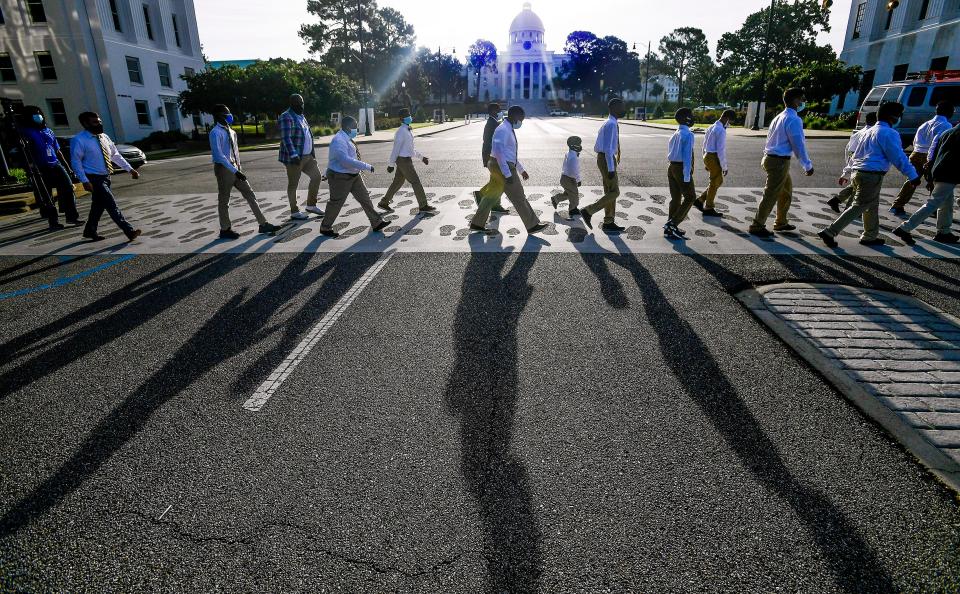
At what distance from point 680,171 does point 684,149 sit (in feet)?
0.99

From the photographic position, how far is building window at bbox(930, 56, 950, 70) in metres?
35.7

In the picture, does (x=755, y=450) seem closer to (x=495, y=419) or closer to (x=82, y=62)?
(x=495, y=419)

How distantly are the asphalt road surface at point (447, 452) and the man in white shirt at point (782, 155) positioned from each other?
2395 mm

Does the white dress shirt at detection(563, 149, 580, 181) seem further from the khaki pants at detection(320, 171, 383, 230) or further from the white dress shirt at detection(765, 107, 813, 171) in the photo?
the khaki pants at detection(320, 171, 383, 230)

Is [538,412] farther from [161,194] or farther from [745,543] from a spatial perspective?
[161,194]

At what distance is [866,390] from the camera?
140 inches

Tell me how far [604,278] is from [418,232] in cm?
345

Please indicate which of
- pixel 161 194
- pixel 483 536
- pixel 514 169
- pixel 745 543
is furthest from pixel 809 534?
pixel 161 194

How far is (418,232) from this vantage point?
8.36 m

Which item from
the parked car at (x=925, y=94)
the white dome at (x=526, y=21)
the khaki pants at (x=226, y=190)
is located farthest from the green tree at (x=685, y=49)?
the khaki pants at (x=226, y=190)

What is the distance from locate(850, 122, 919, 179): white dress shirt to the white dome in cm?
14333

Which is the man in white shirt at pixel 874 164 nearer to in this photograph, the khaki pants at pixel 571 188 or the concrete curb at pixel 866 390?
the concrete curb at pixel 866 390

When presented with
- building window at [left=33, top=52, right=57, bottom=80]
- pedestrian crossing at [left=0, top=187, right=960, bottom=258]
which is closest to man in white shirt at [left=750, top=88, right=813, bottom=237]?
pedestrian crossing at [left=0, top=187, right=960, bottom=258]

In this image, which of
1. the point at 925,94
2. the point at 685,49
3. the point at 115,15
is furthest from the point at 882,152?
the point at 685,49
